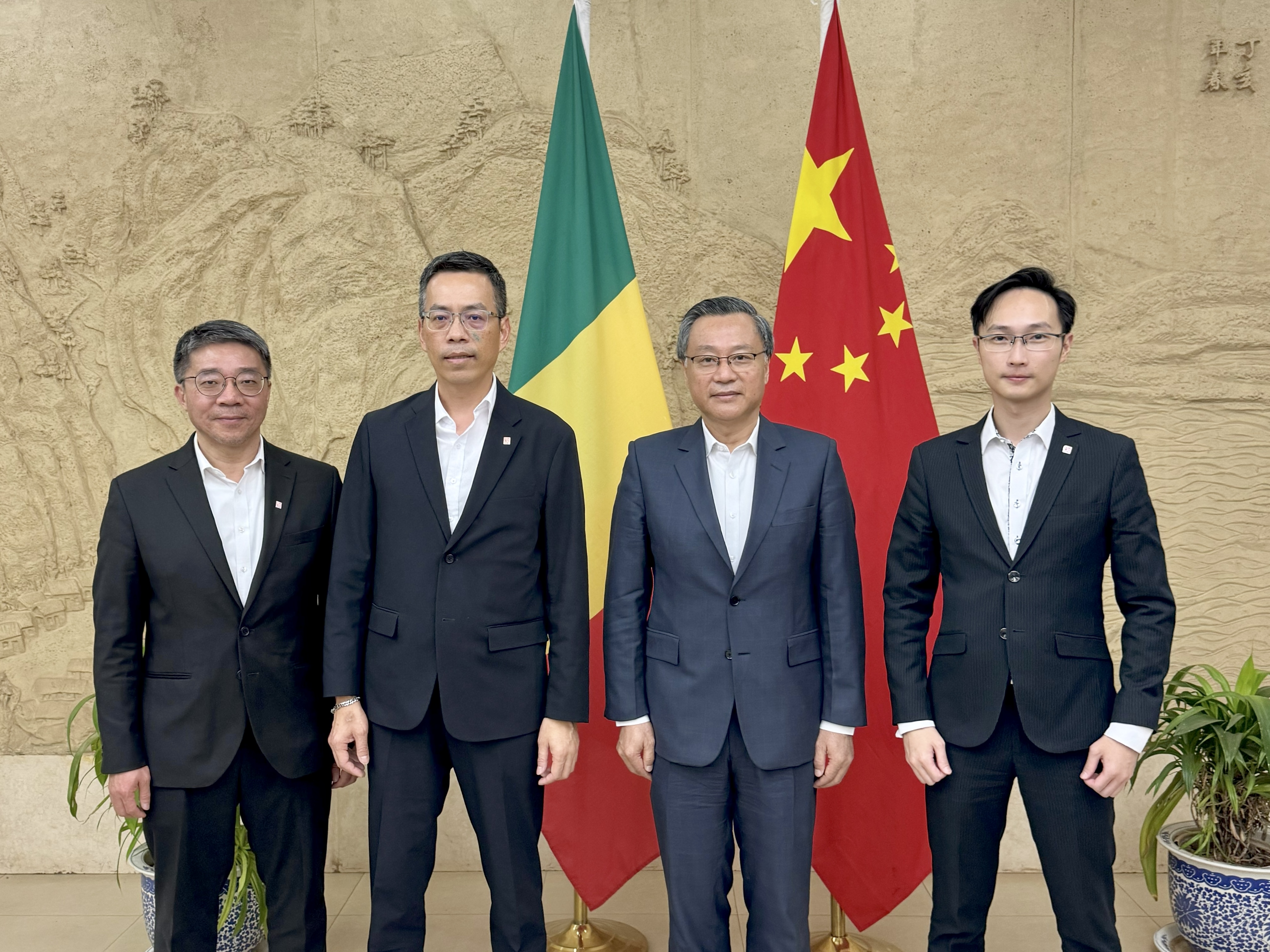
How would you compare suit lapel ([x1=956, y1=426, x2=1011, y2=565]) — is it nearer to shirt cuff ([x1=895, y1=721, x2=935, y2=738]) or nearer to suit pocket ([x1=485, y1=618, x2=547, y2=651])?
shirt cuff ([x1=895, y1=721, x2=935, y2=738])

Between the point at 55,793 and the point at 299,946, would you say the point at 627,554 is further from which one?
the point at 55,793

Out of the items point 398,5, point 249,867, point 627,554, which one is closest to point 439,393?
point 627,554

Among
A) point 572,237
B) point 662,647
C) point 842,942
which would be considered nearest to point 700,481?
point 662,647

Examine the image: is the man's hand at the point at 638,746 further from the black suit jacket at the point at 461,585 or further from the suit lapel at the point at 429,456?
the suit lapel at the point at 429,456

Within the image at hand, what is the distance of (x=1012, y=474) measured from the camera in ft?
6.50

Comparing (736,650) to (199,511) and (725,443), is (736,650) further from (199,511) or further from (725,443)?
(199,511)

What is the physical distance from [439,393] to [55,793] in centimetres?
248

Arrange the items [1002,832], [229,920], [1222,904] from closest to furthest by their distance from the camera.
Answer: [1002,832] → [1222,904] → [229,920]

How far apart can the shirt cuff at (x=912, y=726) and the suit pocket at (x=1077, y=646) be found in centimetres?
31

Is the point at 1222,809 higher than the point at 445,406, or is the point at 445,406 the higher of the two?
the point at 445,406

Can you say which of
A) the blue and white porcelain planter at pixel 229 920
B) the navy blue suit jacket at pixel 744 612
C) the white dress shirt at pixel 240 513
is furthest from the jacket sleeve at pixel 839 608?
the blue and white porcelain planter at pixel 229 920

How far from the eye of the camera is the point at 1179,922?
2.57m

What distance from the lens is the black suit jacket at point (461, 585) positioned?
1955 mm

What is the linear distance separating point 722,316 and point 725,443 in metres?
0.29
